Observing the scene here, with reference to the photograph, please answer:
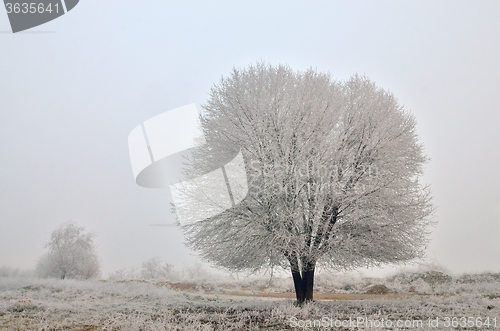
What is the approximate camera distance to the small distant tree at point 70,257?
2631 centimetres

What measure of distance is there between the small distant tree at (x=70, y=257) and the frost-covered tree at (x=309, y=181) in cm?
2038

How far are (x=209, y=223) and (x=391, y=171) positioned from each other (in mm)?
6692

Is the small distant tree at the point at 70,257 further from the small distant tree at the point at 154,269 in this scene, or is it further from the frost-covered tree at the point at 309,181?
the frost-covered tree at the point at 309,181

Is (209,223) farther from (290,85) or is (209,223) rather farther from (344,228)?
(290,85)

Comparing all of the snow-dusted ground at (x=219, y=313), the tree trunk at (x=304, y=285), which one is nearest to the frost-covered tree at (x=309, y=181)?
the tree trunk at (x=304, y=285)

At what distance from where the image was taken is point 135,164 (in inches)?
521

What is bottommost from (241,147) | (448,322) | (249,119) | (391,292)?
(391,292)

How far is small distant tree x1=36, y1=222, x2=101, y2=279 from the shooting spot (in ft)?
86.3

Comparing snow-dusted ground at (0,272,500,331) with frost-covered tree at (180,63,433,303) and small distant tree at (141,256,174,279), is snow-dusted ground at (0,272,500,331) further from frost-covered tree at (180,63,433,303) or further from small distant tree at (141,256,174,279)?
small distant tree at (141,256,174,279)

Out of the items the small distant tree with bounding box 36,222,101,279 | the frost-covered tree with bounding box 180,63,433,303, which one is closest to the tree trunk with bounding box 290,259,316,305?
the frost-covered tree with bounding box 180,63,433,303

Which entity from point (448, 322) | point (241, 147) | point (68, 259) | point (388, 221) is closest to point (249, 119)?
point (241, 147)

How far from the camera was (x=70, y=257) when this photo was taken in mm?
26578

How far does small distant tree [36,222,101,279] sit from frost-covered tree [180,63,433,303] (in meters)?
20.4

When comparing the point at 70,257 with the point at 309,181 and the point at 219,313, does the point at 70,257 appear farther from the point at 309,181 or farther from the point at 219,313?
the point at 309,181
